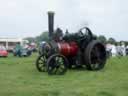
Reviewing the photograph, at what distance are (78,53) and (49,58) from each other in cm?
200

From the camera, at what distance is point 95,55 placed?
17.0m

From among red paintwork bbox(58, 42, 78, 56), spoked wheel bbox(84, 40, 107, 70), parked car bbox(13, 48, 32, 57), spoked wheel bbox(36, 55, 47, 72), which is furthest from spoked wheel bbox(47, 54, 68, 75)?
parked car bbox(13, 48, 32, 57)

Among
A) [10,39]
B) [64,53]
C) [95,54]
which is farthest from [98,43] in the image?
[10,39]

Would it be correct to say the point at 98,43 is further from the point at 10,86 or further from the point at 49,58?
the point at 10,86

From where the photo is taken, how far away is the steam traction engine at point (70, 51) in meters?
15.2

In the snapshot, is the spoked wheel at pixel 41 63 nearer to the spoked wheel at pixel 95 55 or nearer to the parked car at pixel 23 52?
the spoked wheel at pixel 95 55

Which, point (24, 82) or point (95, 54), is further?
point (95, 54)

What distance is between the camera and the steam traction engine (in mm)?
15195

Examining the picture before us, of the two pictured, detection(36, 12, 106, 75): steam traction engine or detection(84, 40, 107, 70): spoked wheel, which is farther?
detection(84, 40, 107, 70): spoked wheel

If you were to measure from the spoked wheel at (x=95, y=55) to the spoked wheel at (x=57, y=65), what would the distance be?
4.96 ft

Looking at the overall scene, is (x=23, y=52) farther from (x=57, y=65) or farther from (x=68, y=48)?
(x=57, y=65)

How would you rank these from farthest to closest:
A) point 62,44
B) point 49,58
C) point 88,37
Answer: point 88,37
point 62,44
point 49,58

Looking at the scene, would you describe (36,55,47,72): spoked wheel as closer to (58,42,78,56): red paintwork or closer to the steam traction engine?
the steam traction engine

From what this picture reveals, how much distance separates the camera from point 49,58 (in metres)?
14.9
